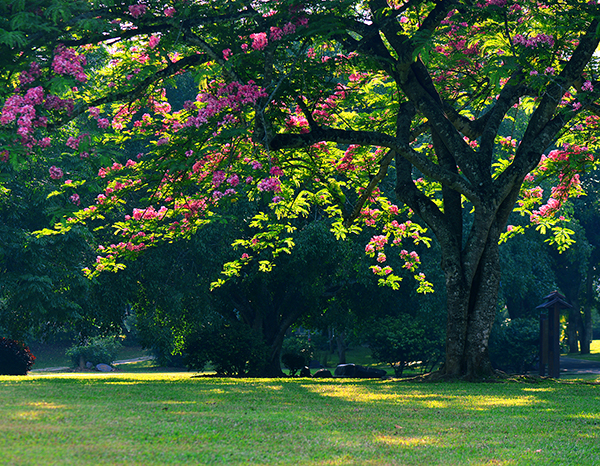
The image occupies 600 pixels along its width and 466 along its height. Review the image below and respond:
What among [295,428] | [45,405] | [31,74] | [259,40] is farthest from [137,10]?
[295,428]

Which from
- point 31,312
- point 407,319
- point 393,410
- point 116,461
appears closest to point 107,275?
point 31,312

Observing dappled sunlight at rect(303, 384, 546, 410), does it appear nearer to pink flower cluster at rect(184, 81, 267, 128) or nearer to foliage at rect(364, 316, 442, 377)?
pink flower cluster at rect(184, 81, 267, 128)

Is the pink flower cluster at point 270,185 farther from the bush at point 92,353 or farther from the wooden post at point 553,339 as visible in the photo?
the bush at point 92,353

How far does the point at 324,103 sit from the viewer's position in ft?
56.6

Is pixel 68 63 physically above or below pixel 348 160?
Answer: below

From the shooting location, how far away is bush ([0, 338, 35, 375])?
2811 cm

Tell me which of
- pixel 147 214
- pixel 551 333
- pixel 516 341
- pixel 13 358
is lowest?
pixel 13 358

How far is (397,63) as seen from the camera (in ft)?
52.5

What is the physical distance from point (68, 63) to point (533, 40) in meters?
9.41

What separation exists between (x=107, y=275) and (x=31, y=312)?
4878 mm

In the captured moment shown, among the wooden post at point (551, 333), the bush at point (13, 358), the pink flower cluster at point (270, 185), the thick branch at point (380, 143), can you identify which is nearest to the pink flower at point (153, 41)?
the thick branch at point (380, 143)

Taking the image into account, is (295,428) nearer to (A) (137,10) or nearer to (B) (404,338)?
(A) (137,10)

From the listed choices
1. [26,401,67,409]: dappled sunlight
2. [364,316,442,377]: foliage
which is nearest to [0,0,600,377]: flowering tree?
[26,401,67,409]: dappled sunlight

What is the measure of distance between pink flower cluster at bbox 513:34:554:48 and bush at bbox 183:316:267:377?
1428 centimetres
